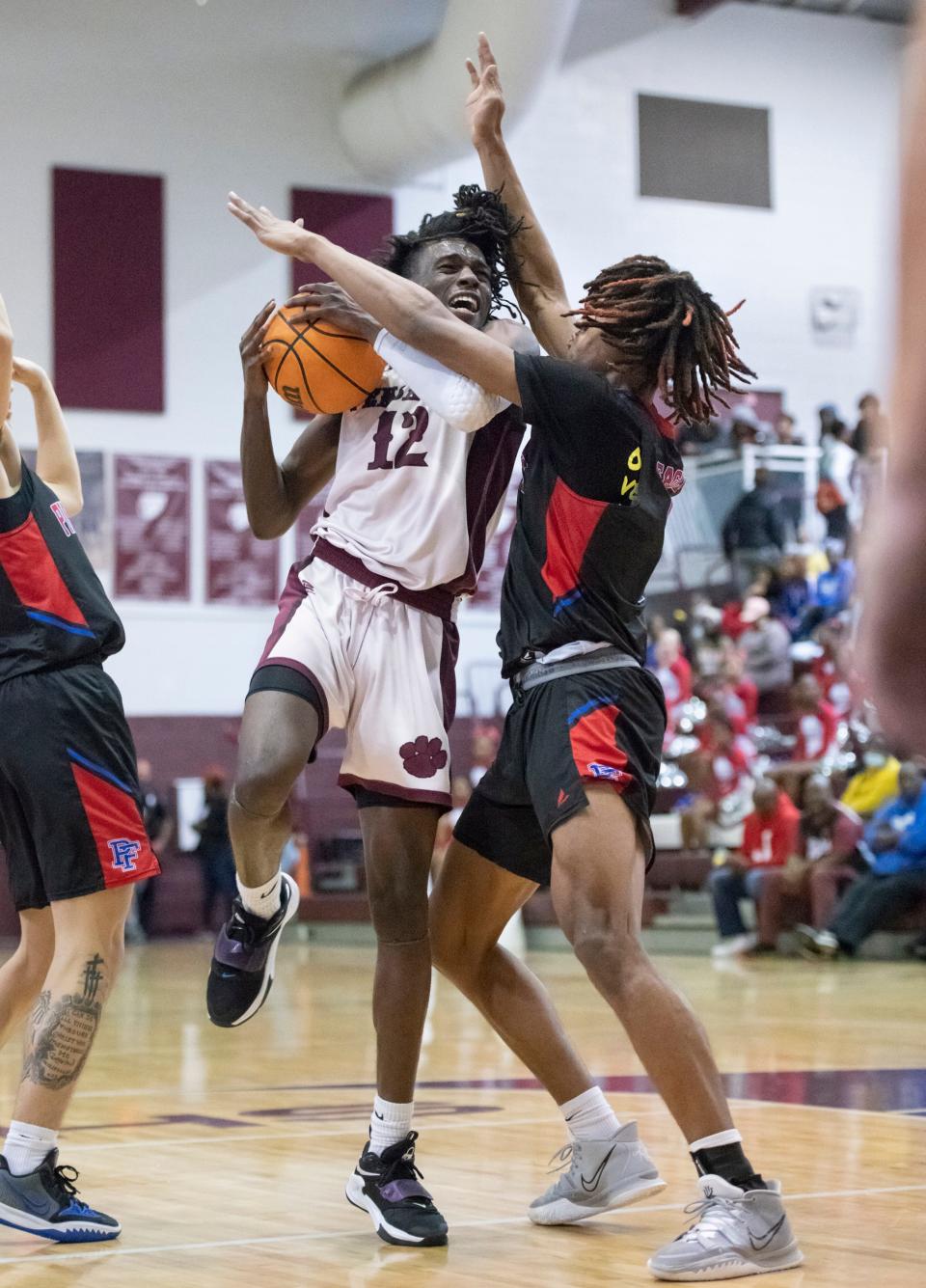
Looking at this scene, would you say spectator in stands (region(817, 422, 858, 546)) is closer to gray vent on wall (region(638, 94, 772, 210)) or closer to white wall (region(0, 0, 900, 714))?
white wall (region(0, 0, 900, 714))

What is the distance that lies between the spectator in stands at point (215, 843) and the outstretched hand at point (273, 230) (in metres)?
14.2

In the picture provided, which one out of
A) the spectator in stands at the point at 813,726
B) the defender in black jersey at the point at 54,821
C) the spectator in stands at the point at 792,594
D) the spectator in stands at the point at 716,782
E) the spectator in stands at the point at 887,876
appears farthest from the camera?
the spectator in stands at the point at 792,594

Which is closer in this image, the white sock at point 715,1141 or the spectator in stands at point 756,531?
the white sock at point 715,1141

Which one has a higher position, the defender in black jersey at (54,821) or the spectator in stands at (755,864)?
the defender in black jersey at (54,821)

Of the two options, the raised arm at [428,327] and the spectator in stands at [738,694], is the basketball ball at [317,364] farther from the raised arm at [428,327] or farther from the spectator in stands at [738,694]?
the spectator in stands at [738,694]

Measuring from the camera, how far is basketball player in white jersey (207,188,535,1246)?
3.74 meters

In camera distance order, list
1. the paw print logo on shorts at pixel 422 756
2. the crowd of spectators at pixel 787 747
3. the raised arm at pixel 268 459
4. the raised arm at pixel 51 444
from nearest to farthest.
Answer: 1. the paw print logo on shorts at pixel 422 756
2. the raised arm at pixel 268 459
3. the raised arm at pixel 51 444
4. the crowd of spectators at pixel 787 747

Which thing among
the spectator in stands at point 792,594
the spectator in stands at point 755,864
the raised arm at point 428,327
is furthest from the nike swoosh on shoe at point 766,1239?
the spectator in stands at point 792,594

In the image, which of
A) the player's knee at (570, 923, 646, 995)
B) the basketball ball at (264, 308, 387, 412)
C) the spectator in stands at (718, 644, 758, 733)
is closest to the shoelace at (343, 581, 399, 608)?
the basketball ball at (264, 308, 387, 412)

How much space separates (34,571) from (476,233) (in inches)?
47.1

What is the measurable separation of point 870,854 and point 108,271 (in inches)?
424

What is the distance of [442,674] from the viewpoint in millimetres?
4062

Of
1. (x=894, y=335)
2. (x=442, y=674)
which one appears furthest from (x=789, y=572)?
(x=894, y=335)

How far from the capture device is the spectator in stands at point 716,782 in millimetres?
14477
